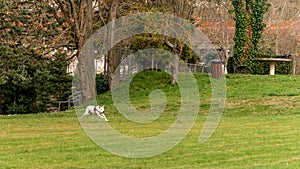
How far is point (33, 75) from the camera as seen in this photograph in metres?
26.0

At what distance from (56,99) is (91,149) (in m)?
19.1

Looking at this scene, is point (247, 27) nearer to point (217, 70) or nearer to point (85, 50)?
point (217, 70)

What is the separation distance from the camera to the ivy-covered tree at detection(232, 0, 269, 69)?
98.3ft

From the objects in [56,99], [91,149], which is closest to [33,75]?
[56,99]

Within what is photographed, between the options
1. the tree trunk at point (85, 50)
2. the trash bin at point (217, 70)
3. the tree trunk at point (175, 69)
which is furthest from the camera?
the tree trunk at point (175, 69)

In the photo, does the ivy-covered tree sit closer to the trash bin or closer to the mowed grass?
the trash bin

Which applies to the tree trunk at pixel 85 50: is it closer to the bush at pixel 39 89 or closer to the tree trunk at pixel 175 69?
the bush at pixel 39 89

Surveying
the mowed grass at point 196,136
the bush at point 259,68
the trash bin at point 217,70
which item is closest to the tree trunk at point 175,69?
the trash bin at point 217,70

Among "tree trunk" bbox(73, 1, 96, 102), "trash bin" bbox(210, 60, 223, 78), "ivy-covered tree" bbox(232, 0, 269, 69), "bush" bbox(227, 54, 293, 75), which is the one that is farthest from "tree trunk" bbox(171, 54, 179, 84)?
"tree trunk" bbox(73, 1, 96, 102)

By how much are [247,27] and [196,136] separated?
18.2 m

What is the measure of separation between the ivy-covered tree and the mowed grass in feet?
16.4

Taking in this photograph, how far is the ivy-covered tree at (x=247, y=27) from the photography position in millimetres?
29969

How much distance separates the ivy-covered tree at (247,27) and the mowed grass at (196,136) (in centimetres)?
498

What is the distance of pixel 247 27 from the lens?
30234 mm
